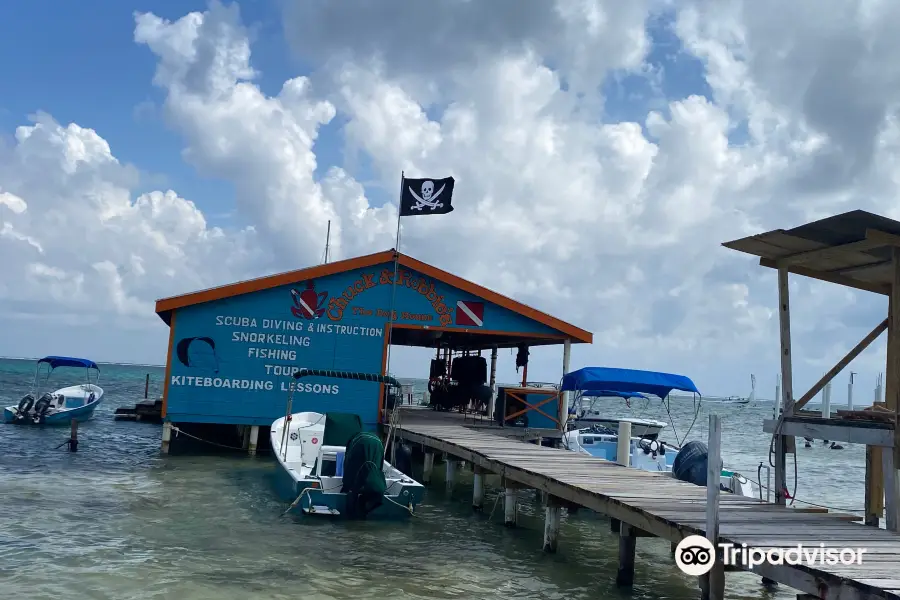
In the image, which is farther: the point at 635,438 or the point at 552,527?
the point at 635,438

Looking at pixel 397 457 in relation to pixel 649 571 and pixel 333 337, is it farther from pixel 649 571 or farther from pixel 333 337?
pixel 649 571

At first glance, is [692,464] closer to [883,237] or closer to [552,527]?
[552,527]

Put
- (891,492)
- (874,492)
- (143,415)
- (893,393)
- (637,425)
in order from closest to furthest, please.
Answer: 1. (891,492)
2. (893,393)
3. (874,492)
4. (637,425)
5. (143,415)

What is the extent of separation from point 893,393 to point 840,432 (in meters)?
0.87

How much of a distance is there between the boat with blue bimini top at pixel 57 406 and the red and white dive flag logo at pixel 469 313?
16.2 metres

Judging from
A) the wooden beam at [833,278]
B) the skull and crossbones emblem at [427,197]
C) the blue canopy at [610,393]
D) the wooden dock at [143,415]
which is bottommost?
the wooden dock at [143,415]

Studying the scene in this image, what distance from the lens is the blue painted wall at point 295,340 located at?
18.6m

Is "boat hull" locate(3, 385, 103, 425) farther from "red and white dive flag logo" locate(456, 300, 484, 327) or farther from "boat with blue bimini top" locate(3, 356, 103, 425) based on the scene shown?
"red and white dive flag logo" locate(456, 300, 484, 327)

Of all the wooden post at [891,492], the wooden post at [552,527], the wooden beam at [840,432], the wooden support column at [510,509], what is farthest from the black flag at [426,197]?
the wooden post at [891,492]

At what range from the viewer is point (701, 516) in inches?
316

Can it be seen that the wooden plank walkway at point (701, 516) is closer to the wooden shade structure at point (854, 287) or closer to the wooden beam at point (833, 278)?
the wooden shade structure at point (854, 287)

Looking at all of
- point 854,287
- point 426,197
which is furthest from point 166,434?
point 854,287

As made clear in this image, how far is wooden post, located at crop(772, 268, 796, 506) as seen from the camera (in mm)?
8906

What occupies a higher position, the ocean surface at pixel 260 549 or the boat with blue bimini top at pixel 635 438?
the boat with blue bimini top at pixel 635 438
